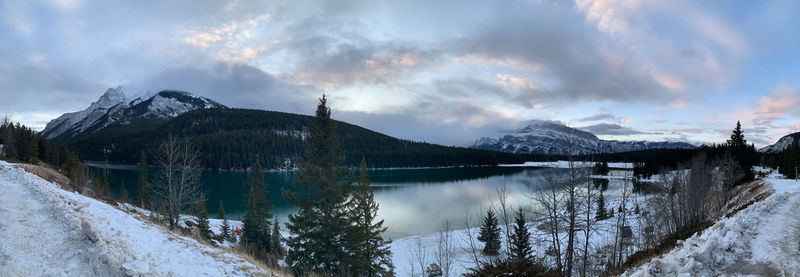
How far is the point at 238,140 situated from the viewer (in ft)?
516

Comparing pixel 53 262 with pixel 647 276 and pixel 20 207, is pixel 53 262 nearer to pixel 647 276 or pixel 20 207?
pixel 20 207

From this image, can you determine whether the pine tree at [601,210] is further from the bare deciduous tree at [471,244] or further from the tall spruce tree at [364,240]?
the tall spruce tree at [364,240]

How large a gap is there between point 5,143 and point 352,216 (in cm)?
6178

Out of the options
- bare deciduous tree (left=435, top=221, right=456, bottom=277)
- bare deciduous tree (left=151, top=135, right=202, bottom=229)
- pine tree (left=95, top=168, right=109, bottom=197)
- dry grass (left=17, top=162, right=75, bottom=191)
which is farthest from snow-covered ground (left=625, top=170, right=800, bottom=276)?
pine tree (left=95, top=168, right=109, bottom=197)

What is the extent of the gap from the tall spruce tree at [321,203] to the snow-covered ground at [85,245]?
669 centimetres

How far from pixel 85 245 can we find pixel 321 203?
9.80 m

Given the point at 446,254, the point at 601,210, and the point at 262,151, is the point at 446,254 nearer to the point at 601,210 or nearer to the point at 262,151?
the point at 601,210

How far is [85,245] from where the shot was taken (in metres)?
7.19

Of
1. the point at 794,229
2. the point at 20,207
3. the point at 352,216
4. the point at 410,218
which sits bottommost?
the point at 410,218

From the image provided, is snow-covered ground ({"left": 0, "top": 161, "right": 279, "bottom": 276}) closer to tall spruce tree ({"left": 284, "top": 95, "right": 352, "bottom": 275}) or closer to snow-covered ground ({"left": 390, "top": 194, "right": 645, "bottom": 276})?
tall spruce tree ({"left": 284, "top": 95, "right": 352, "bottom": 275})

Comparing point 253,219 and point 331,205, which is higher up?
point 331,205

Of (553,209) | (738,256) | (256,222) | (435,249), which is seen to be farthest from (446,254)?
(256,222)

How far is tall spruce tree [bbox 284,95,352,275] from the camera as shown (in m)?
16.1

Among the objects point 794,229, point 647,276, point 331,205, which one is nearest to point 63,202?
point 331,205
